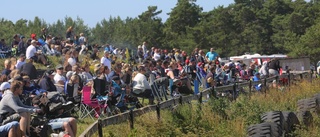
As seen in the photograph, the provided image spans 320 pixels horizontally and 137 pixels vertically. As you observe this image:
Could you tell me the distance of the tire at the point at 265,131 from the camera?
11910 mm

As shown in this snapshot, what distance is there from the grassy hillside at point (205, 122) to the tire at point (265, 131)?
4.01 feet

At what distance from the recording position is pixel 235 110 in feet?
53.6

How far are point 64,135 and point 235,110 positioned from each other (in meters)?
6.08

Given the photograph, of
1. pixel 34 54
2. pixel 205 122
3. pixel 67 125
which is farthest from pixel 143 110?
pixel 34 54

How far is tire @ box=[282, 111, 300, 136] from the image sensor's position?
14.0m

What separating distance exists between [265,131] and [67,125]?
12.4ft

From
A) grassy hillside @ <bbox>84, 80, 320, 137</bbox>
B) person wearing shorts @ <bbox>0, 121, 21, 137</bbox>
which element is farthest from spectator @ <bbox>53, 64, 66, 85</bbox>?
person wearing shorts @ <bbox>0, 121, 21, 137</bbox>

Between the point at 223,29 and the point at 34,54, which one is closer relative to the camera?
the point at 34,54

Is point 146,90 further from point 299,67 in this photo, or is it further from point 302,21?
point 302,21

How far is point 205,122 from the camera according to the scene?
1473 cm

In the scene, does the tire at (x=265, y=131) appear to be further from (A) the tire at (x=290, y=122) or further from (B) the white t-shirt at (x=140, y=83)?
(B) the white t-shirt at (x=140, y=83)

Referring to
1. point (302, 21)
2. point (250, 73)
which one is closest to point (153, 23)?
point (302, 21)

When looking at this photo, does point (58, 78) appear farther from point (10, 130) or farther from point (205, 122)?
point (10, 130)

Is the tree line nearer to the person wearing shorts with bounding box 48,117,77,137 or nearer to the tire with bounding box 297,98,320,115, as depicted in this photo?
the tire with bounding box 297,98,320,115
